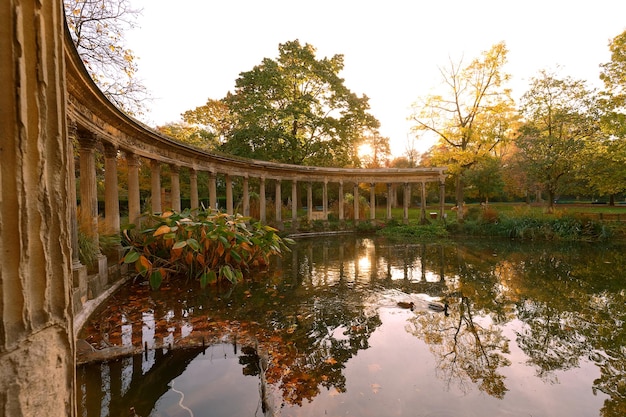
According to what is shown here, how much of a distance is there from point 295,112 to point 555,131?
23.3m

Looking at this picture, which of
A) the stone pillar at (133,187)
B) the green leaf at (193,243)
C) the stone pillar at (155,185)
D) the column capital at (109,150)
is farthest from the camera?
the stone pillar at (155,185)

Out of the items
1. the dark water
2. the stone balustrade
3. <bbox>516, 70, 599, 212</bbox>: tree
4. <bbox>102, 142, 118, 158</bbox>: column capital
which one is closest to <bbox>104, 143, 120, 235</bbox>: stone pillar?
<bbox>102, 142, 118, 158</bbox>: column capital

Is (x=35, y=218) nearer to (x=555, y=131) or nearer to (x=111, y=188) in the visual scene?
(x=111, y=188)

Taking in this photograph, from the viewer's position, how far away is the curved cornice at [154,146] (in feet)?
26.0

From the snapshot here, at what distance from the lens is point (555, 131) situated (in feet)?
96.7

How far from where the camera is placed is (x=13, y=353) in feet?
3.56

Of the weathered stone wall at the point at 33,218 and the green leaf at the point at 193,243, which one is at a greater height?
the weathered stone wall at the point at 33,218

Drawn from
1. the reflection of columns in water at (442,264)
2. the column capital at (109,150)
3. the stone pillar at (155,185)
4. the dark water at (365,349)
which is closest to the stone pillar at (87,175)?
the column capital at (109,150)

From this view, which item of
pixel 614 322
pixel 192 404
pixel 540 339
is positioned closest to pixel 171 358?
pixel 192 404

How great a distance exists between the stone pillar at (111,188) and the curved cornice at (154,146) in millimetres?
346

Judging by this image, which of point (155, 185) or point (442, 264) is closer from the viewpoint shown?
point (442, 264)

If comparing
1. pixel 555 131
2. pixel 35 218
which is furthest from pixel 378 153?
pixel 35 218

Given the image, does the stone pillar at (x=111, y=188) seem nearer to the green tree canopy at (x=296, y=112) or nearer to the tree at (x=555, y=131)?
the green tree canopy at (x=296, y=112)

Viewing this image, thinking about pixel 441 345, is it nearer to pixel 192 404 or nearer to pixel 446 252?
pixel 192 404
